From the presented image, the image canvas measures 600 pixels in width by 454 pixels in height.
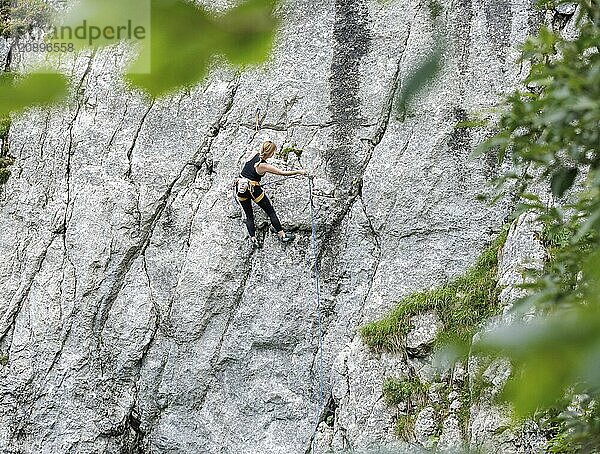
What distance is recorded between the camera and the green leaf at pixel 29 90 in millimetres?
916

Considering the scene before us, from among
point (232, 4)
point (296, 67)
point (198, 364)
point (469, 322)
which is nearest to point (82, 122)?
point (296, 67)

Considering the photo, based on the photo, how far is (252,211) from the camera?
28.7ft

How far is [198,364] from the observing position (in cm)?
866

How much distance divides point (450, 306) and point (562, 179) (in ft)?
19.8

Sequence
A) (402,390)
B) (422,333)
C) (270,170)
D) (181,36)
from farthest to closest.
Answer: (270,170) < (422,333) < (402,390) < (181,36)

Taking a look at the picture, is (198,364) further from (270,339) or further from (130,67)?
(130,67)

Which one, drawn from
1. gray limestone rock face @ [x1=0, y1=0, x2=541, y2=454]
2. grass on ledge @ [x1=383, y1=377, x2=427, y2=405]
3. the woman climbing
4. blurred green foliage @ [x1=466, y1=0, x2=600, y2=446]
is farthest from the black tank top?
blurred green foliage @ [x1=466, y1=0, x2=600, y2=446]

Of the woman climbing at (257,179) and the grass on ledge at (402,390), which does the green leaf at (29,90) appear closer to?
the grass on ledge at (402,390)

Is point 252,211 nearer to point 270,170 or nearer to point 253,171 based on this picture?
point 253,171

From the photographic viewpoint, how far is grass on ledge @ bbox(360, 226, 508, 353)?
24.4 feet

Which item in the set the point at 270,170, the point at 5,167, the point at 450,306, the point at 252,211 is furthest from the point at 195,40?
the point at 5,167

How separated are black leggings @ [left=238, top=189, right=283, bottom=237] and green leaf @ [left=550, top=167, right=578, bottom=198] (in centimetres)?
673

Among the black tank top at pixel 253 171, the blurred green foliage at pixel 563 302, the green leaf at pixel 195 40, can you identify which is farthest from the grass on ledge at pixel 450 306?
the green leaf at pixel 195 40

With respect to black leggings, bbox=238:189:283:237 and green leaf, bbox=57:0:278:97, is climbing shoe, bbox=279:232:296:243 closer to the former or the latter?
black leggings, bbox=238:189:283:237
